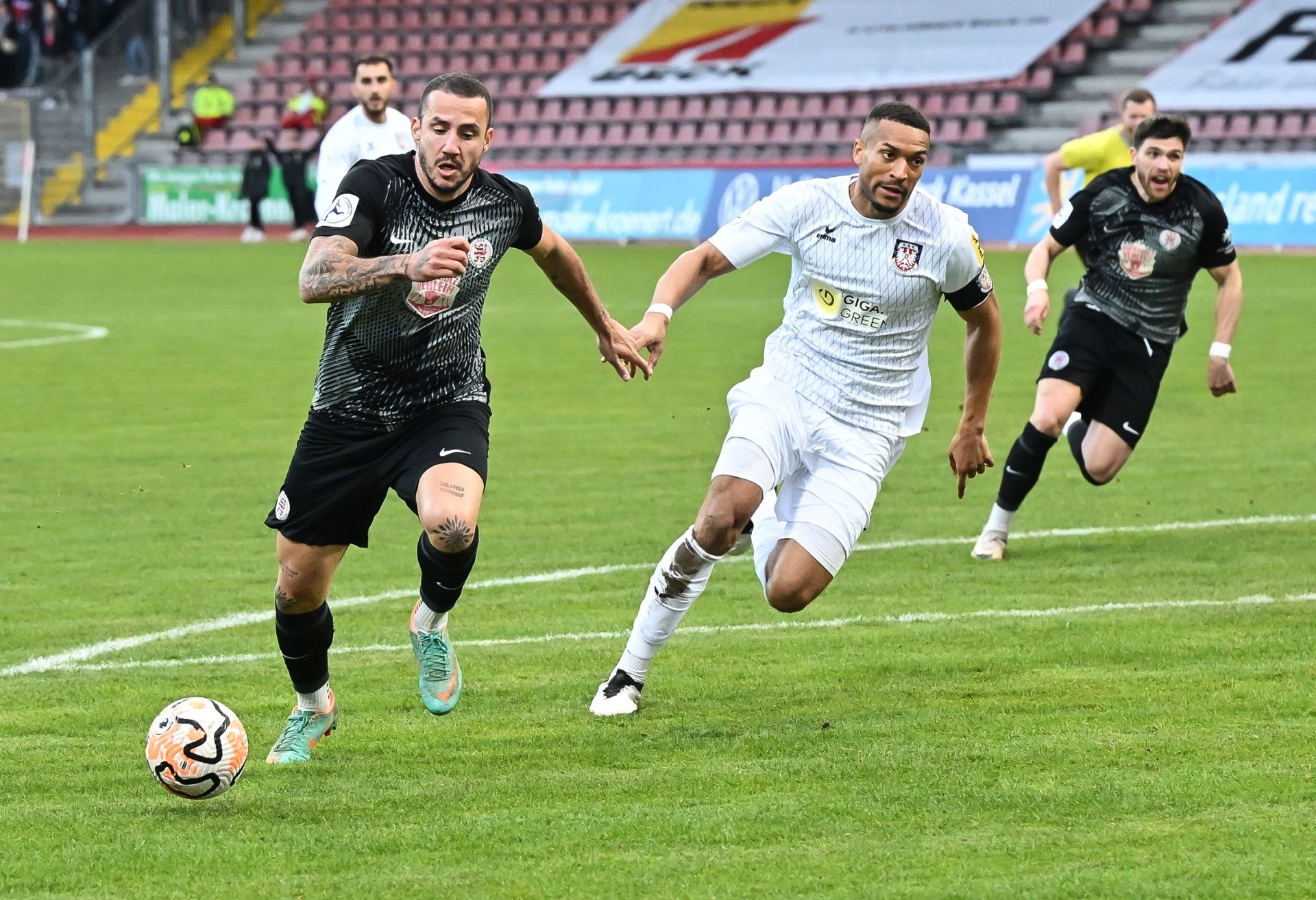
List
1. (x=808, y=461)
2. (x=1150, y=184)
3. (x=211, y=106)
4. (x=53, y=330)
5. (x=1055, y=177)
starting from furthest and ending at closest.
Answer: (x=211, y=106)
(x=53, y=330)
(x=1055, y=177)
(x=1150, y=184)
(x=808, y=461)

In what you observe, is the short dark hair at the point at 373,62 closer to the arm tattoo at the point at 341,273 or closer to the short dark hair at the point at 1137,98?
the short dark hair at the point at 1137,98

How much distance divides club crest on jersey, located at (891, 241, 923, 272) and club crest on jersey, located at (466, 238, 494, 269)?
144cm

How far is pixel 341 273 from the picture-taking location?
5.42m

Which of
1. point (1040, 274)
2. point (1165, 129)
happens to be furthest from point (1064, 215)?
point (1165, 129)

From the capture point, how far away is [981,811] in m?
5.02

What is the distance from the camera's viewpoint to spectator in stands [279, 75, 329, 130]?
1468 inches

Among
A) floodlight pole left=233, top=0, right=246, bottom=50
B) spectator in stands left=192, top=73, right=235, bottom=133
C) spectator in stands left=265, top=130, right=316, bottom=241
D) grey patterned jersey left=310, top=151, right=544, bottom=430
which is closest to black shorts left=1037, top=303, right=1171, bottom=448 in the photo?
grey patterned jersey left=310, top=151, right=544, bottom=430

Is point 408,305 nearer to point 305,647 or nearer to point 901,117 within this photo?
point 305,647

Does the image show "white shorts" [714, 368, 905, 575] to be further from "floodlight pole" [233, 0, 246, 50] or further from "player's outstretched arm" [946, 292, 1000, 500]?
"floodlight pole" [233, 0, 246, 50]

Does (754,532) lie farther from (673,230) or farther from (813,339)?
(673,230)

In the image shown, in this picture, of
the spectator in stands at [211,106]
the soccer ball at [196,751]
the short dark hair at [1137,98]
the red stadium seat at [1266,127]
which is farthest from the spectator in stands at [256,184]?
the soccer ball at [196,751]

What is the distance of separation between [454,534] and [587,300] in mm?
1003

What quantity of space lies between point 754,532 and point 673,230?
24.1 metres

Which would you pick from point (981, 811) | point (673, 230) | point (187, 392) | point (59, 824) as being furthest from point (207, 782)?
point (673, 230)
